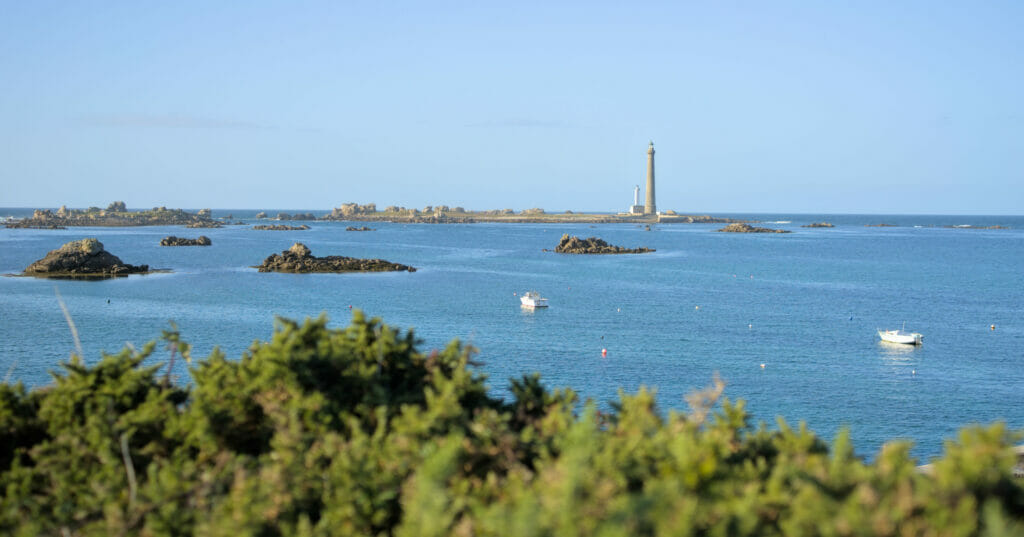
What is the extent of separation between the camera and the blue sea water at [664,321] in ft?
114

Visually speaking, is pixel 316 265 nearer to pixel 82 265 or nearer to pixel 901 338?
pixel 82 265

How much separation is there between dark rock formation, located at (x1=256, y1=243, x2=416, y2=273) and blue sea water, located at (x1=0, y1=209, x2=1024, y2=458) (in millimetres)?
3505

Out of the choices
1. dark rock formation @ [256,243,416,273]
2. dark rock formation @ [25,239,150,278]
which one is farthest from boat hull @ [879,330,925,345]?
dark rock formation @ [25,239,150,278]

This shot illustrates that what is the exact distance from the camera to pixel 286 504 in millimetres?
10094

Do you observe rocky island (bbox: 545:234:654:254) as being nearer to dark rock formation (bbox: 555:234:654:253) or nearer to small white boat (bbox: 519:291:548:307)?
dark rock formation (bbox: 555:234:654:253)

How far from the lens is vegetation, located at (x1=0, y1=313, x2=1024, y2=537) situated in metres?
8.23

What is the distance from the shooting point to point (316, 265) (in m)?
86.2

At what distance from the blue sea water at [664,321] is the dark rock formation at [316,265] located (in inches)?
138

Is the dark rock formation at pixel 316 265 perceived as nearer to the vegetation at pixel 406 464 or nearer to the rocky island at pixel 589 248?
the rocky island at pixel 589 248

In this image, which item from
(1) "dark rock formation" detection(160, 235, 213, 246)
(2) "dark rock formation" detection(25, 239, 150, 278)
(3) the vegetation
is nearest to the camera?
(3) the vegetation

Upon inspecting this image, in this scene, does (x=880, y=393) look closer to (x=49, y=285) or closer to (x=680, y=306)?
(x=680, y=306)

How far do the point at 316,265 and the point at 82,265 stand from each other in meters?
22.6

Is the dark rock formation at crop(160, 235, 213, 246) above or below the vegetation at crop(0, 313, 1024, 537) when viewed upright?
below

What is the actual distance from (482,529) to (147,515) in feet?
14.8
